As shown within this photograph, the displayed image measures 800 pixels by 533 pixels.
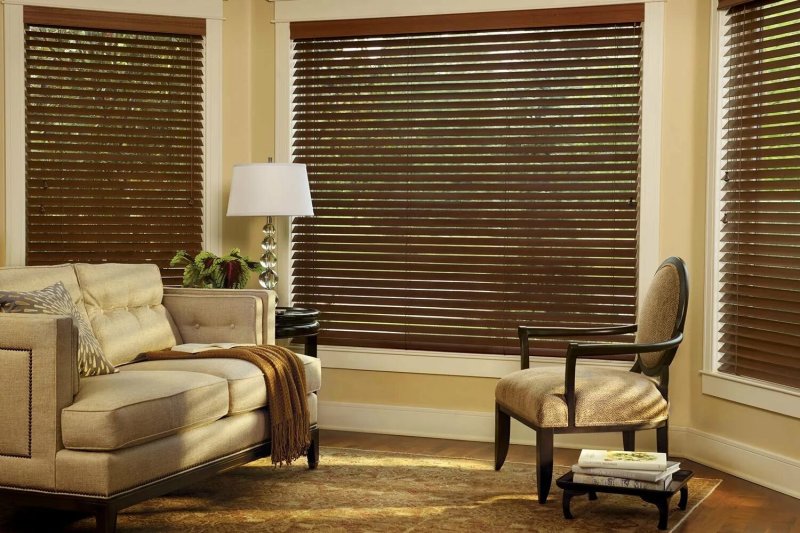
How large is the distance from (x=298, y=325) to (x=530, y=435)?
1340 millimetres

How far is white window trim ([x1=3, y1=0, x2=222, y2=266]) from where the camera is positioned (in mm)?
5070

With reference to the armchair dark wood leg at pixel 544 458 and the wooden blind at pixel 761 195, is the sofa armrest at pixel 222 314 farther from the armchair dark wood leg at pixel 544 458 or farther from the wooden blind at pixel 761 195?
the wooden blind at pixel 761 195

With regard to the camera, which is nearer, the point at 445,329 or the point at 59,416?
the point at 59,416

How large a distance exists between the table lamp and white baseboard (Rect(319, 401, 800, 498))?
1193 mm

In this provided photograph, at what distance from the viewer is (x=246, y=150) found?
544cm

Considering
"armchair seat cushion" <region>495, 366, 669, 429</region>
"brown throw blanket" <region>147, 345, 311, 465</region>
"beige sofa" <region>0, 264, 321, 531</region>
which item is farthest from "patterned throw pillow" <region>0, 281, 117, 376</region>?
"armchair seat cushion" <region>495, 366, 669, 429</region>

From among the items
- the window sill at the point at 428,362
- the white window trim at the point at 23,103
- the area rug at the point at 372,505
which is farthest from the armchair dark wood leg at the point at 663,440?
the white window trim at the point at 23,103

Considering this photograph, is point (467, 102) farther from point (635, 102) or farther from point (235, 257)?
point (235, 257)

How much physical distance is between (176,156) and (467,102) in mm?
1623

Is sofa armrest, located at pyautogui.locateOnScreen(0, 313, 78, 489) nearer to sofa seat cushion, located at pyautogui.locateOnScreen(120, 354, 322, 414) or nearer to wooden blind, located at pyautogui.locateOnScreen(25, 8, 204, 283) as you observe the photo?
sofa seat cushion, located at pyautogui.locateOnScreen(120, 354, 322, 414)

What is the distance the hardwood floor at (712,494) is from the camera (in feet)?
11.9

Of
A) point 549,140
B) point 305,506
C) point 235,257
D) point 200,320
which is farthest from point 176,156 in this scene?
point 305,506

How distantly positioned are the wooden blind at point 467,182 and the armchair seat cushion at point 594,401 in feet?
3.19

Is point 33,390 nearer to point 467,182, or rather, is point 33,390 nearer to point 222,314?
point 222,314
